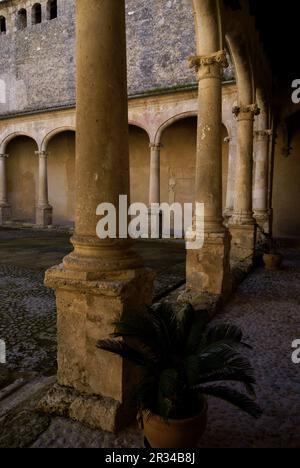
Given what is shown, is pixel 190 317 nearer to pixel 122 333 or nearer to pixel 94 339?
pixel 122 333

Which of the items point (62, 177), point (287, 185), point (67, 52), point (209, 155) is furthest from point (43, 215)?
point (209, 155)

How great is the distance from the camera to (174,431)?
1.89 m

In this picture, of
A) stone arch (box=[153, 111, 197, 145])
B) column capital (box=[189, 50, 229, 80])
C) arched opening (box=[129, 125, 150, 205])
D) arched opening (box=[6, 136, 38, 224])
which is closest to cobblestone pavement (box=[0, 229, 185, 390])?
column capital (box=[189, 50, 229, 80])

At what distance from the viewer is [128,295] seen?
2.42 meters

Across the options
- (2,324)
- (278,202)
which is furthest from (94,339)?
(278,202)

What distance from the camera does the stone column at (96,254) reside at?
2408mm

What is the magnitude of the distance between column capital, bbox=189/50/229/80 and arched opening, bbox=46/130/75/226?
15.5 metres

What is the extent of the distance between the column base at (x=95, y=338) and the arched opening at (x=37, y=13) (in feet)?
68.7

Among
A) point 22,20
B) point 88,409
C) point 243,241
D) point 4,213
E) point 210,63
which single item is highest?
point 22,20

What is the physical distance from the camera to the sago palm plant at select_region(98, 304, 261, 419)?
6.20 feet

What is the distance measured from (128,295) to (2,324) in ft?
8.59

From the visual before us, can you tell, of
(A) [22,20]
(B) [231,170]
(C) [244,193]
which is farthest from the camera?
(A) [22,20]

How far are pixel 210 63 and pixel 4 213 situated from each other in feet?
53.4

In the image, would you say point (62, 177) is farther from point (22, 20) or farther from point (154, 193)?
point (22, 20)
